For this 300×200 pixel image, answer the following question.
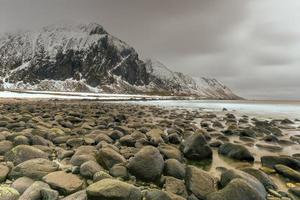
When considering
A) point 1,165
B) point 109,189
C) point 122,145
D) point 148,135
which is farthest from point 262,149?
point 1,165

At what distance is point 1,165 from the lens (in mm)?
8648

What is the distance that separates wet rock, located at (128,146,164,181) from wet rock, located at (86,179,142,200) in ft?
6.01

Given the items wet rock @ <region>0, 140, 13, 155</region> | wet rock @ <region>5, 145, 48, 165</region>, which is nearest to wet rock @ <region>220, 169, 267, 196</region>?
wet rock @ <region>5, 145, 48, 165</region>

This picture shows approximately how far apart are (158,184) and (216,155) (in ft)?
16.4

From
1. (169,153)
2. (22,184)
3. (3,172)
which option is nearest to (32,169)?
(3,172)

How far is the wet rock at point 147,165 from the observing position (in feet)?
29.4

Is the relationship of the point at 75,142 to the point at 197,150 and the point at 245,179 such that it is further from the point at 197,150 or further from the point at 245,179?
the point at 245,179

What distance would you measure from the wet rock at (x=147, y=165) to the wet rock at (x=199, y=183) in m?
0.90

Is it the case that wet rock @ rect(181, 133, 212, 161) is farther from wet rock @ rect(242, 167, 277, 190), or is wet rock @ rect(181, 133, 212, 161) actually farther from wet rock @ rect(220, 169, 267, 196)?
wet rock @ rect(220, 169, 267, 196)

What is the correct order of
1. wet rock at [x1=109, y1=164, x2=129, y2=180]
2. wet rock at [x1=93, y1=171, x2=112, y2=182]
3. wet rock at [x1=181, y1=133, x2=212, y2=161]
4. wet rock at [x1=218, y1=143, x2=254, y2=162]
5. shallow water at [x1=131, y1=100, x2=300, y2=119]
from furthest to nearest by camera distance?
shallow water at [x1=131, y1=100, x2=300, y2=119]
wet rock at [x1=218, y1=143, x2=254, y2=162]
wet rock at [x1=181, y1=133, x2=212, y2=161]
wet rock at [x1=109, y1=164, x2=129, y2=180]
wet rock at [x1=93, y1=171, x2=112, y2=182]

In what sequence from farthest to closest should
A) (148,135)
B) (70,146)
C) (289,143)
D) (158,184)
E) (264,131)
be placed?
(264,131) < (289,143) < (148,135) < (70,146) < (158,184)

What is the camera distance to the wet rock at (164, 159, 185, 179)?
9109mm

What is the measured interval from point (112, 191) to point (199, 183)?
8.31 ft

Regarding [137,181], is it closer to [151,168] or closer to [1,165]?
[151,168]
